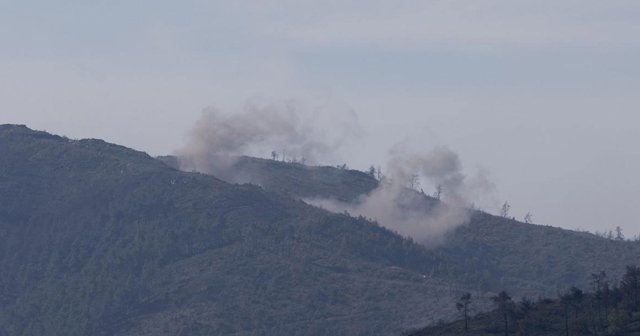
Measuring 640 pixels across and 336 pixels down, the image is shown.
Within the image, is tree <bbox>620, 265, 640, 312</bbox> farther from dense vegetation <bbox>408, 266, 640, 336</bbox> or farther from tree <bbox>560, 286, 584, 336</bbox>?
tree <bbox>560, 286, 584, 336</bbox>

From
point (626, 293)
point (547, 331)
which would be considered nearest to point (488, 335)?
point (547, 331)

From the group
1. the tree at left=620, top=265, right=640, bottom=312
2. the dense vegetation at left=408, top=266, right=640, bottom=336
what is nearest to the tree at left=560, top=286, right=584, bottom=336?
the dense vegetation at left=408, top=266, right=640, bottom=336

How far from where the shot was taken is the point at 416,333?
18612 cm

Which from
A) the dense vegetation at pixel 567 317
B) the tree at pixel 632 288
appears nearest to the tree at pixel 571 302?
the dense vegetation at pixel 567 317

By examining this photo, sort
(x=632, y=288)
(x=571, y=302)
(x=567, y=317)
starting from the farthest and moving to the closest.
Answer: (x=632, y=288), (x=571, y=302), (x=567, y=317)

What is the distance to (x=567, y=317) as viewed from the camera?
593 feet

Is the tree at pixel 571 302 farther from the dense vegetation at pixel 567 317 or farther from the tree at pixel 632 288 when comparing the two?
the tree at pixel 632 288

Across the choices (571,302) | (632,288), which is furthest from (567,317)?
(632,288)

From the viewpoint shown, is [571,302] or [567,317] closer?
[567,317]

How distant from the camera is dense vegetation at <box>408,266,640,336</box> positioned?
569 feet

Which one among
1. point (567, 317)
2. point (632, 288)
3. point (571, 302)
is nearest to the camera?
point (567, 317)

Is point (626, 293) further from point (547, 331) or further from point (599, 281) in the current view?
point (547, 331)

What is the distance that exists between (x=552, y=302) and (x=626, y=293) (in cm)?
993

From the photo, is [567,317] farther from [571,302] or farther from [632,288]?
[632,288]
